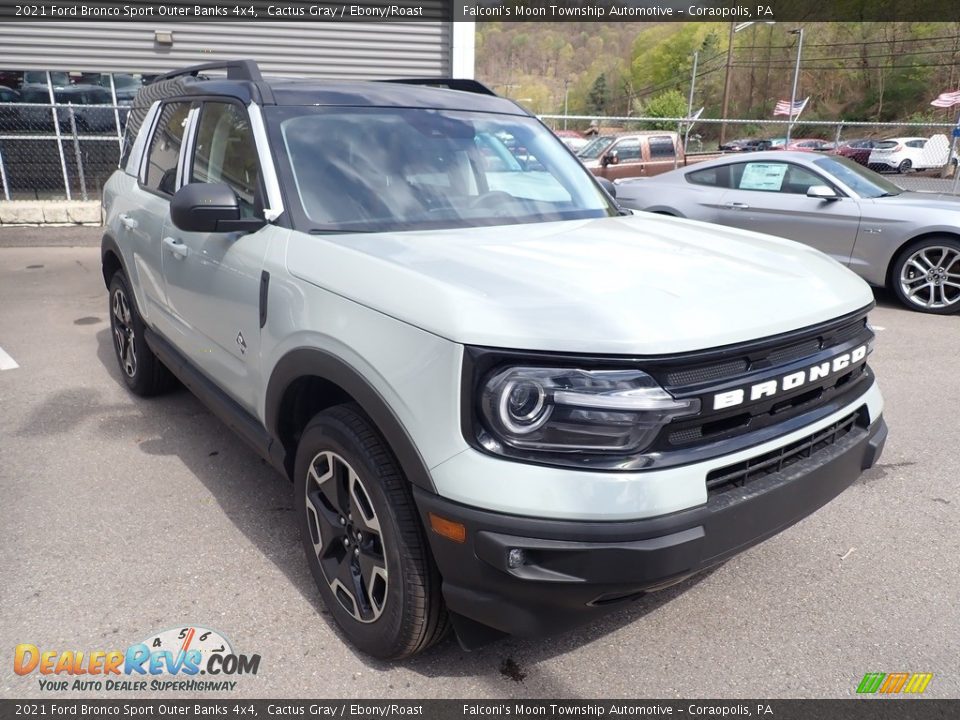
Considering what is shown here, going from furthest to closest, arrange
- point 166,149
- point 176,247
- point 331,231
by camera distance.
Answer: point 166,149, point 176,247, point 331,231

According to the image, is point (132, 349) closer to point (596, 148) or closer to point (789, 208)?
point (789, 208)

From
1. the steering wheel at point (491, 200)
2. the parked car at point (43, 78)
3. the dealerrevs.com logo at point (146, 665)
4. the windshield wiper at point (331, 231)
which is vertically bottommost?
the dealerrevs.com logo at point (146, 665)

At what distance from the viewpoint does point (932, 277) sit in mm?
6965

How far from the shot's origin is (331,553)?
2521 mm

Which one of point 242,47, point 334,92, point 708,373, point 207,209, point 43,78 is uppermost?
point 242,47

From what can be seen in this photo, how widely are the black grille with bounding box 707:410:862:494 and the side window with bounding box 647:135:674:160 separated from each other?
46.2 feet

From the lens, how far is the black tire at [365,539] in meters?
2.08

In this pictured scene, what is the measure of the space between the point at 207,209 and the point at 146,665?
1560 millimetres

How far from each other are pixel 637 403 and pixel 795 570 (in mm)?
1557

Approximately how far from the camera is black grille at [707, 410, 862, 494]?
1979mm

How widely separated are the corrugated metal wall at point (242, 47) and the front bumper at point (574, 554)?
12643mm

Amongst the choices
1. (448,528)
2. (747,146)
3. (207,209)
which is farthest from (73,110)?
(747,146)

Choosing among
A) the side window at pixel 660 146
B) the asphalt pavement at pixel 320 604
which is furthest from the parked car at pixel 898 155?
the asphalt pavement at pixel 320 604

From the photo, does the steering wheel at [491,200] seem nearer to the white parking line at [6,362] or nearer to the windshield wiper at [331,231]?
the windshield wiper at [331,231]
